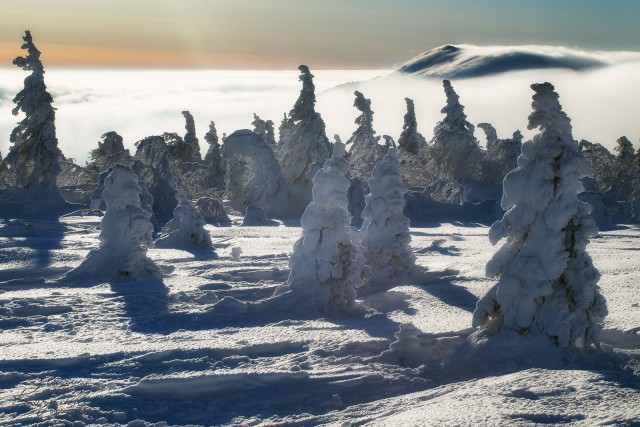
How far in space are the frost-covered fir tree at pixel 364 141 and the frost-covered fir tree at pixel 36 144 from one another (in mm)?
18101

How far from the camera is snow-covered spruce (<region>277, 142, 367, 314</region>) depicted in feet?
47.6

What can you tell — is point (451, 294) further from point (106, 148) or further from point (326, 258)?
point (106, 148)

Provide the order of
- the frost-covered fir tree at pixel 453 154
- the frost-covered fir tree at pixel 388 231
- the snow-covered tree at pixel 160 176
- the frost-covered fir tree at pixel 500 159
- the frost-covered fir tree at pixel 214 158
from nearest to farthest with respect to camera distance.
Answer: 1. the frost-covered fir tree at pixel 388 231
2. the snow-covered tree at pixel 160 176
3. the frost-covered fir tree at pixel 500 159
4. the frost-covered fir tree at pixel 453 154
5. the frost-covered fir tree at pixel 214 158

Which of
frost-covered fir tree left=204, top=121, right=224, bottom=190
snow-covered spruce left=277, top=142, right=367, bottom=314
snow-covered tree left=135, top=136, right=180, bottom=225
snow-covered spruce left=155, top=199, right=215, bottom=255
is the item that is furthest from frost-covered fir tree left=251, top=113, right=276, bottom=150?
snow-covered spruce left=277, top=142, right=367, bottom=314

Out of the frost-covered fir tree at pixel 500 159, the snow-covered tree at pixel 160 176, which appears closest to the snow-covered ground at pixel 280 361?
the snow-covered tree at pixel 160 176

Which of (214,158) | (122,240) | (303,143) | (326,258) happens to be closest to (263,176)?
(303,143)

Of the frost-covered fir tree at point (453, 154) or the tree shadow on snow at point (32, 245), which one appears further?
the frost-covered fir tree at point (453, 154)

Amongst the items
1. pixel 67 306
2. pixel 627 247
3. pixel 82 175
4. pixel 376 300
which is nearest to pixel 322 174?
pixel 376 300

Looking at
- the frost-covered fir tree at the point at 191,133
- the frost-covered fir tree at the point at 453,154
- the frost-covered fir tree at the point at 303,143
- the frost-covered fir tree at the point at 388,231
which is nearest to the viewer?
the frost-covered fir tree at the point at 388,231

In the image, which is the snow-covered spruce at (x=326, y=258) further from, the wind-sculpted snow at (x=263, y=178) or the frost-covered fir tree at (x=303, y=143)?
the frost-covered fir tree at (x=303, y=143)

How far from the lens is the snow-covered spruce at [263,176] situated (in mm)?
37062

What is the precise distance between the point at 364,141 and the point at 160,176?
16.0 metres

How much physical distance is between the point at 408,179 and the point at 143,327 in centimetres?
3290

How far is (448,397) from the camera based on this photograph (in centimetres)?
883
